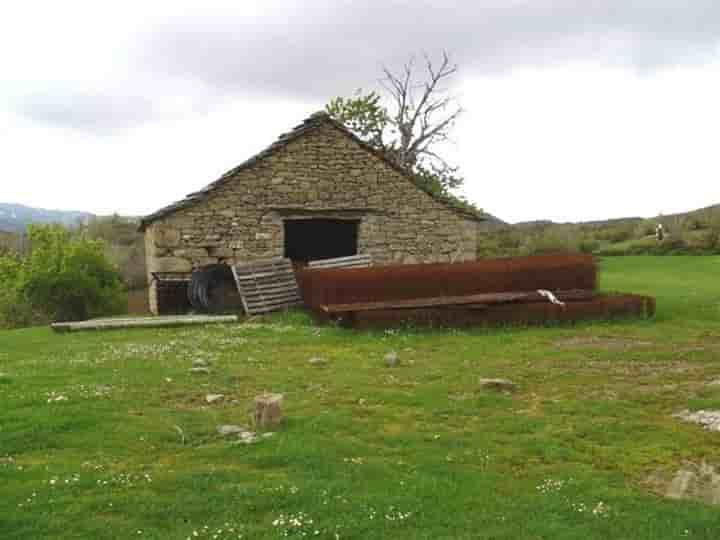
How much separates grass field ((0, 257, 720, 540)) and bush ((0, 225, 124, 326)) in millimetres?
10896

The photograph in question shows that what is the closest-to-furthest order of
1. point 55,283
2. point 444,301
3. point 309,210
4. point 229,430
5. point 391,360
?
point 229,430 < point 391,360 < point 444,301 < point 309,210 < point 55,283

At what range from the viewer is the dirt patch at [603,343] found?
38.4 feet

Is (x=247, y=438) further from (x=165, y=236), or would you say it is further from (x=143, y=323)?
(x=165, y=236)

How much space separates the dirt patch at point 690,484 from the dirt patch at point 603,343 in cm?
603

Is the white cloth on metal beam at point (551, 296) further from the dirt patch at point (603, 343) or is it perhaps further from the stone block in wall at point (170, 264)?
the stone block in wall at point (170, 264)

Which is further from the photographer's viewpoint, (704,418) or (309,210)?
(309,210)

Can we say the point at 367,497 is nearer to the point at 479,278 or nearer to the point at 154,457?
the point at 154,457

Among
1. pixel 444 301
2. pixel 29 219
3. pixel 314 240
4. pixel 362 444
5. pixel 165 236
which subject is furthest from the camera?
pixel 29 219

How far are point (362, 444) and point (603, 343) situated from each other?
7.04 meters

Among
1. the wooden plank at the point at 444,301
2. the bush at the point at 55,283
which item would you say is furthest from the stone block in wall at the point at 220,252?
the wooden plank at the point at 444,301

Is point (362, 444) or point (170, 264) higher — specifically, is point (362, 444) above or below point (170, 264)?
below

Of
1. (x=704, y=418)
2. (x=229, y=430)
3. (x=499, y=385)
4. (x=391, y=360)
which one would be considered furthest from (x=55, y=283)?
(x=704, y=418)

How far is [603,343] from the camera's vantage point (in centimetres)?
1215

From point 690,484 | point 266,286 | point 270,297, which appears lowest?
point 690,484
